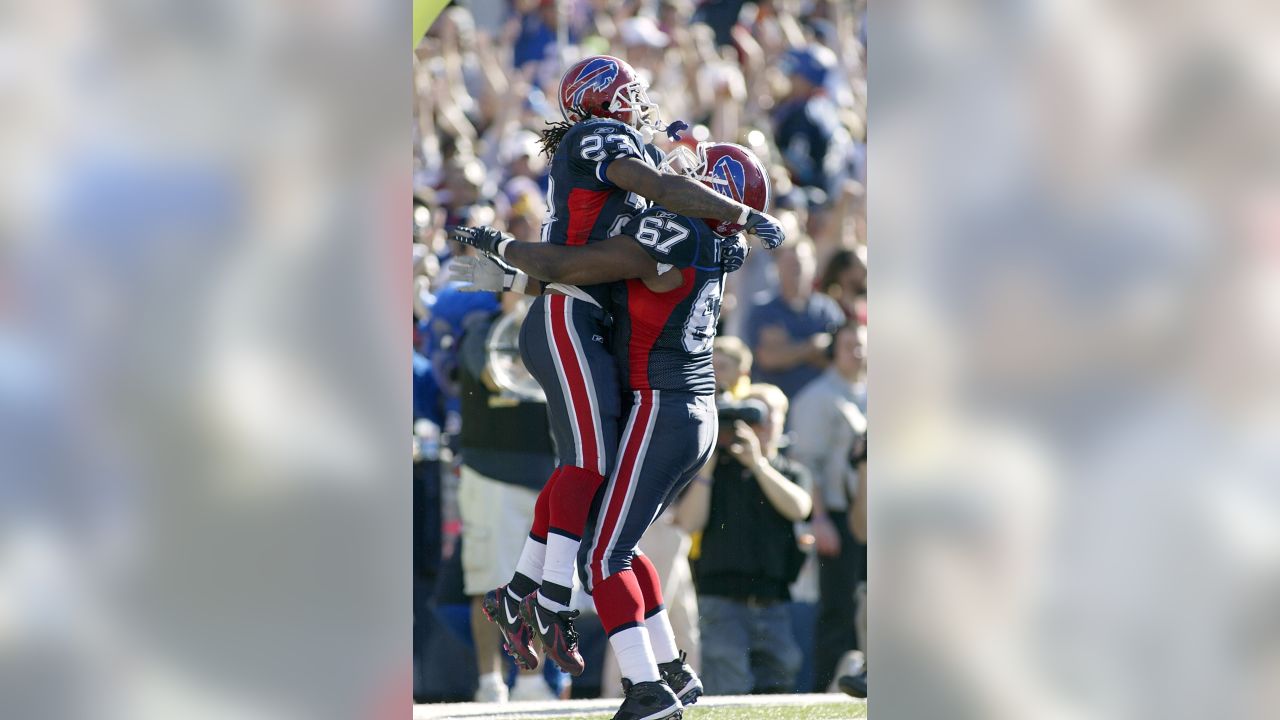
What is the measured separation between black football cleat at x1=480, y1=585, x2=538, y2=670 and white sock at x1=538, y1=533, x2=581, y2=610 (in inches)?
9.5

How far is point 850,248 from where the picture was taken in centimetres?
858

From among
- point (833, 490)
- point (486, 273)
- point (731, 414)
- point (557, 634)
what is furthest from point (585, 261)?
point (833, 490)

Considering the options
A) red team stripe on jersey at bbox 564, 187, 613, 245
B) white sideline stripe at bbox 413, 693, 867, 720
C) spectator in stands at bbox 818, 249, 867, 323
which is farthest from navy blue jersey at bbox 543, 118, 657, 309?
spectator in stands at bbox 818, 249, 867, 323

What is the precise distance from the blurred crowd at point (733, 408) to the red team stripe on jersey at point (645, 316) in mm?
2002

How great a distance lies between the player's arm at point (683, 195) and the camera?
5.05 metres

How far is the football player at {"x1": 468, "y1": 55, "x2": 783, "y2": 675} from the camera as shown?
A: 5152 mm

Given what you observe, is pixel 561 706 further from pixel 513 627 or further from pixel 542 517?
pixel 542 517

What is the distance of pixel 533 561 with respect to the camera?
17.9 ft

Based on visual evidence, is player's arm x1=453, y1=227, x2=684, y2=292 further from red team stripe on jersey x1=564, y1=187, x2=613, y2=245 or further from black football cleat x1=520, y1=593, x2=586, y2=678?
black football cleat x1=520, y1=593, x2=586, y2=678
